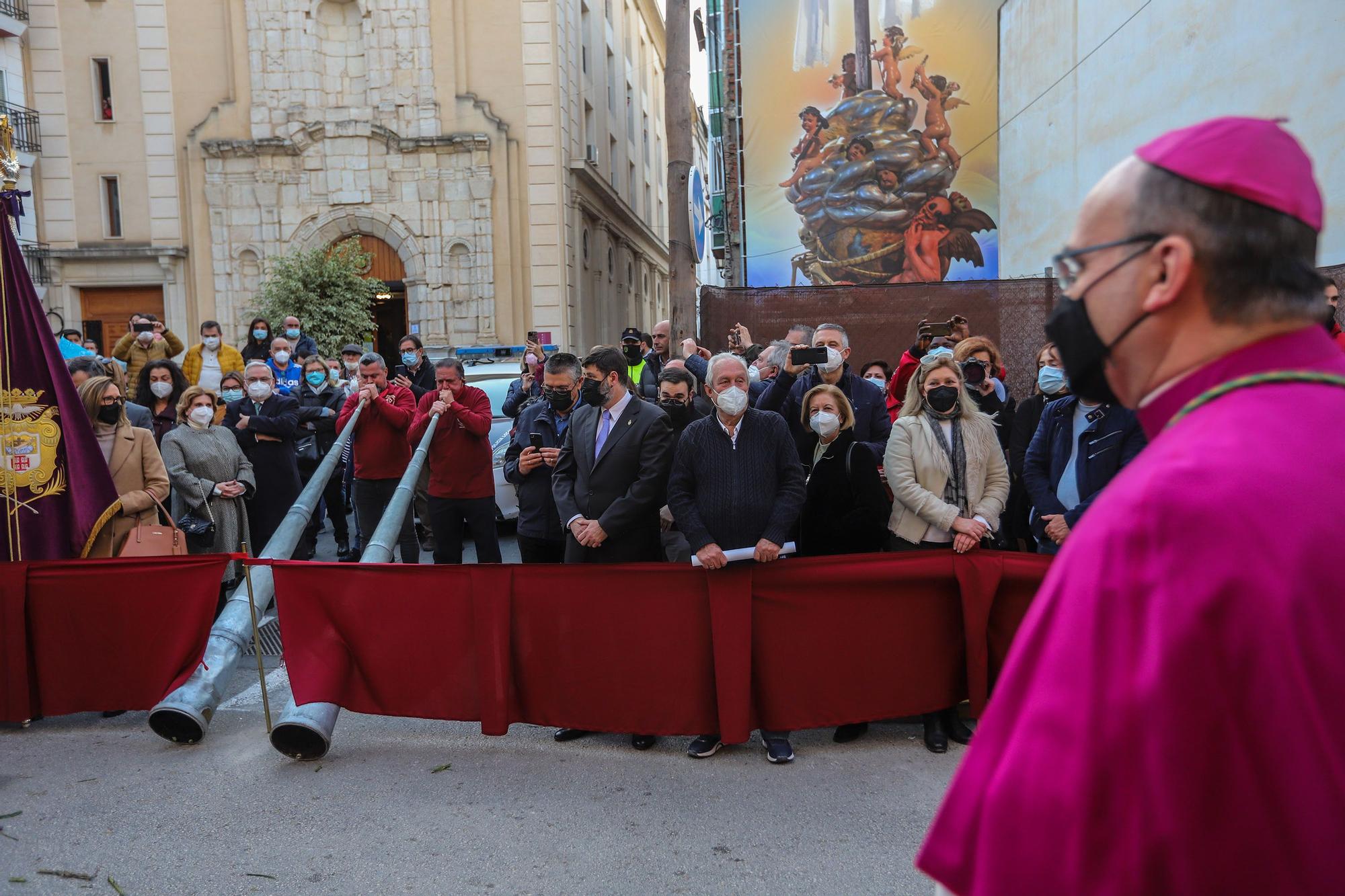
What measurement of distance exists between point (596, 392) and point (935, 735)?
2672 millimetres

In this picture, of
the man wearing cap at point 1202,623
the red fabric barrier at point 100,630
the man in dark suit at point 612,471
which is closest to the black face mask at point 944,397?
the man in dark suit at point 612,471

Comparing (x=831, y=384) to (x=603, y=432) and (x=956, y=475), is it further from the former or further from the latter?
(x=603, y=432)

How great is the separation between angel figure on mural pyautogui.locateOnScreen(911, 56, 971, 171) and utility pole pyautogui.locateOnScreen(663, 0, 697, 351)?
1058 centimetres

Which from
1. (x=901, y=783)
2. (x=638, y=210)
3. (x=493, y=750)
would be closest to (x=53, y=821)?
(x=493, y=750)

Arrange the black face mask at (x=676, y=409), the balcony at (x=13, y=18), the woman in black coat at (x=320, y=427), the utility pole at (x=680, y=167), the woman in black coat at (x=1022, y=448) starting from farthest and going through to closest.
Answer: the balcony at (x=13, y=18), the utility pole at (x=680, y=167), the woman in black coat at (x=320, y=427), the woman in black coat at (x=1022, y=448), the black face mask at (x=676, y=409)

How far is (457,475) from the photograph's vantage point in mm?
7426

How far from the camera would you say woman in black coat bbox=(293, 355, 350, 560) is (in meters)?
9.79

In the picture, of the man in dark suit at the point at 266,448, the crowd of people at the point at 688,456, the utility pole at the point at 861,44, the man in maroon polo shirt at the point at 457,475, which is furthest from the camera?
the utility pole at the point at 861,44

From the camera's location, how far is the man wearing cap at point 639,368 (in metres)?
8.74

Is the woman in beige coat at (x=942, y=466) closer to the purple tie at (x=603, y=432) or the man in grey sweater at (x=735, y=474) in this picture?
the man in grey sweater at (x=735, y=474)

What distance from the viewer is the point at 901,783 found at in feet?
14.9

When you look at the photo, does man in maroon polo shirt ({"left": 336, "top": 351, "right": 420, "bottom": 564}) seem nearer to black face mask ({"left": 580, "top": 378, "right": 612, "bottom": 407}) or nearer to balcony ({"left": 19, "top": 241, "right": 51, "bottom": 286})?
black face mask ({"left": 580, "top": 378, "right": 612, "bottom": 407})

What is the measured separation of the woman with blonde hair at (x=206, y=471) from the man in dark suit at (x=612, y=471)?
3158mm

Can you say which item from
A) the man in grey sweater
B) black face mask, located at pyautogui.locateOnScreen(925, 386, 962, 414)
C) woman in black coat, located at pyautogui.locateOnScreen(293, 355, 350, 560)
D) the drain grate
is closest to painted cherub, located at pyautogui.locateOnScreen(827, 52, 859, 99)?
woman in black coat, located at pyautogui.locateOnScreen(293, 355, 350, 560)
